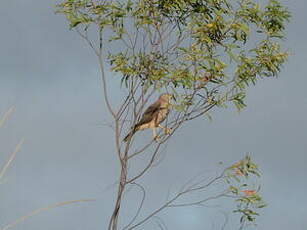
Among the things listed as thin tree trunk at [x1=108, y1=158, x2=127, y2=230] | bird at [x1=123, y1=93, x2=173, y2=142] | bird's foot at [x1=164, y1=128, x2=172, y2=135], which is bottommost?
thin tree trunk at [x1=108, y1=158, x2=127, y2=230]

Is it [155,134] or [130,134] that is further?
[155,134]

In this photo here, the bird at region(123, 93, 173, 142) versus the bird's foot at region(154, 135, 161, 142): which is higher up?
the bird at region(123, 93, 173, 142)

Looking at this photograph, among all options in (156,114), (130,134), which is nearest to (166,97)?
(156,114)

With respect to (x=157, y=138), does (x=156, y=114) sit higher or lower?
higher

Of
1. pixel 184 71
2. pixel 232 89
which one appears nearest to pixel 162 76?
pixel 184 71

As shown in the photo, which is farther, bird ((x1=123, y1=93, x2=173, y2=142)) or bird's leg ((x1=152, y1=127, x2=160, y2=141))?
bird ((x1=123, y1=93, x2=173, y2=142))

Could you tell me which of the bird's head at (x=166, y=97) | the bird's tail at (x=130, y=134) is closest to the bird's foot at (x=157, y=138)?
the bird's tail at (x=130, y=134)

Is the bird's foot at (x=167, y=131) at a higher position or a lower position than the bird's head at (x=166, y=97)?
lower

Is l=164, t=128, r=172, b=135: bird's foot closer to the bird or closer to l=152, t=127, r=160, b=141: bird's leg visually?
l=152, t=127, r=160, b=141: bird's leg

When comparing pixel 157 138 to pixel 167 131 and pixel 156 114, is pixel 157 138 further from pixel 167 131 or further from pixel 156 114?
pixel 156 114

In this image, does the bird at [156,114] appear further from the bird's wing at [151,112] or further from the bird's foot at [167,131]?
the bird's foot at [167,131]

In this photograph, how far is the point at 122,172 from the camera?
12.4 m

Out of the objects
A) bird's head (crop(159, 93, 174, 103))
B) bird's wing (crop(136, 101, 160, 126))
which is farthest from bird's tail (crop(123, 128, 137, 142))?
bird's wing (crop(136, 101, 160, 126))

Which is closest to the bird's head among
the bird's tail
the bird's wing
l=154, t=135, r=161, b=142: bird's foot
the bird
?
the bird
